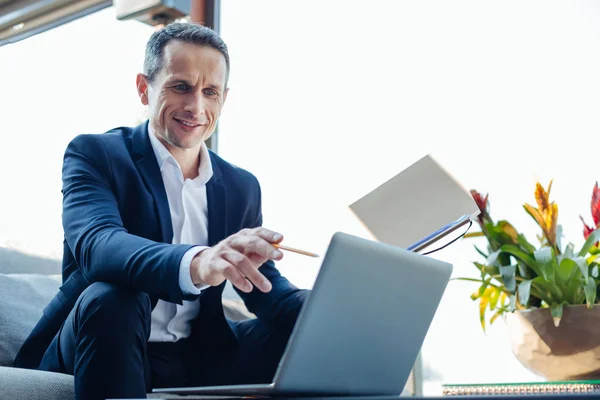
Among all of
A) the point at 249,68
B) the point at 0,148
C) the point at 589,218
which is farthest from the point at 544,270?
the point at 0,148

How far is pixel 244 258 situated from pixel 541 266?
1.20 meters

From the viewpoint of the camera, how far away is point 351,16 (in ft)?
9.11

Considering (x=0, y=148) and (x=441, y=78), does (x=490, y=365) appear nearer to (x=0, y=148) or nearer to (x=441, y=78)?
(x=441, y=78)

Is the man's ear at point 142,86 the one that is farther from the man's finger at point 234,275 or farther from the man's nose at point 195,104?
the man's finger at point 234,275

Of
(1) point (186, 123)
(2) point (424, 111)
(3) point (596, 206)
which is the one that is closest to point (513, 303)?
(3) point (596, 206)

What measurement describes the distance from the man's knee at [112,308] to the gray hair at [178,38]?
2.27 ft

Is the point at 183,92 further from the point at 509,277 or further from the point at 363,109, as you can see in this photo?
the point at 363,109

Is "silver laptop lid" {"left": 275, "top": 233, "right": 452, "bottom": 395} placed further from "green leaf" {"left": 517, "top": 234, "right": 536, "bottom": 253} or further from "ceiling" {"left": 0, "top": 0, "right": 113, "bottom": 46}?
"ceiling" {"left": 0, "top": 0, "right": 113, "bottom": 46}

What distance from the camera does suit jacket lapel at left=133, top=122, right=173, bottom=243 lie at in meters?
1.41

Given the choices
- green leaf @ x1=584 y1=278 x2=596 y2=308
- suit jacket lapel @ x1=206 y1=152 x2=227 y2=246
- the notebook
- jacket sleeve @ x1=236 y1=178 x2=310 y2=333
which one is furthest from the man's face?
green leaf @ x1=584 y1=278 x2=596 y2=308

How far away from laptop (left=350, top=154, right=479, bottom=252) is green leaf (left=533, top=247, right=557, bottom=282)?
55 centimetres

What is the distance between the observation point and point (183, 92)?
5.28 ft

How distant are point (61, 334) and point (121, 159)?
39cm

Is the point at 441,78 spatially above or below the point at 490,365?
above
